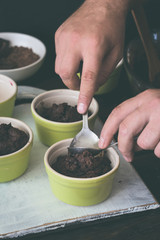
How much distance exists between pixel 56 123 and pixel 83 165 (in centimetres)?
22

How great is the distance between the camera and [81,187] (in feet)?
3.22

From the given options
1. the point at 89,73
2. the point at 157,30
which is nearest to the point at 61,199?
the point at 89,73

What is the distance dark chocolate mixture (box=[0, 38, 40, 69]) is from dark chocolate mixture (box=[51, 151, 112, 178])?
69cm

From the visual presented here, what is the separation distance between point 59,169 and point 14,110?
1.62ft

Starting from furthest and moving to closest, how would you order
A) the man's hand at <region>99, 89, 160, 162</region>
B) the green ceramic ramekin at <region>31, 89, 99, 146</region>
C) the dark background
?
the dark background, the green ceramic ramekin at <region>31, 89, 99, 146</region>, the man's hand at <region>99, 89, 160, 162</region>

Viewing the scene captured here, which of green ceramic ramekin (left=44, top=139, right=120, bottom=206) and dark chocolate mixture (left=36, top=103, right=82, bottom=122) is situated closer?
green ceramic ramekin (left=44, top=139, right=120, bottom=206)

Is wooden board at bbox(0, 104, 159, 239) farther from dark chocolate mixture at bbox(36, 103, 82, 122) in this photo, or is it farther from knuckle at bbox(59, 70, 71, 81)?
knuckle at bbox(59, 70, 71, 81)

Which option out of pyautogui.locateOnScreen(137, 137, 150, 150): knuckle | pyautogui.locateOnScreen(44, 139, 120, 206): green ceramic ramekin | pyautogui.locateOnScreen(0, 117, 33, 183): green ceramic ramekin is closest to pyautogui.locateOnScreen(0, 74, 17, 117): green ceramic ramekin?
pyautogui.locateOnScreen(0, 117, 33, 183): green ceramic ramekin

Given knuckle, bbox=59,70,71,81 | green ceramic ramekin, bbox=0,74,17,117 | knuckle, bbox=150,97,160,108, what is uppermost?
knuckle, bbox=150,97,160,108

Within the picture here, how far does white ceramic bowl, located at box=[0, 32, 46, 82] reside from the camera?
1.54 m

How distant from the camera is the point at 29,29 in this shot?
203 cm

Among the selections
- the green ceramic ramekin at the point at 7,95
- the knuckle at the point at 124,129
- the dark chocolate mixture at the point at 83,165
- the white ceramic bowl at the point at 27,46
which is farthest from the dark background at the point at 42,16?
the knuckle at the point at 124,129

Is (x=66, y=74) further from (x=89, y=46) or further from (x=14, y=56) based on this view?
(x=14, y=56)

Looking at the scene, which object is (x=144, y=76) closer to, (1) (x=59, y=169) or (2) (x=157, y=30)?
(2) (x=157, y=30)
